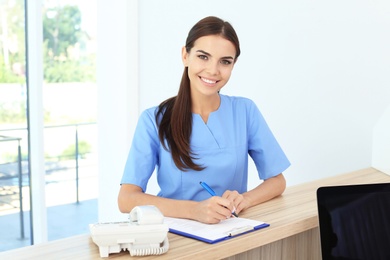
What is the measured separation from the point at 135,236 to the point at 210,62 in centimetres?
70

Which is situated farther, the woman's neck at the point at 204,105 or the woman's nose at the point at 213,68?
the woman's neck at the point at 204,105

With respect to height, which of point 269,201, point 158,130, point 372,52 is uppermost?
point 372,52

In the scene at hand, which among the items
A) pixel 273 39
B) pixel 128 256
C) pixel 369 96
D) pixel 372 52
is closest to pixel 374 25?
pixel 372 52

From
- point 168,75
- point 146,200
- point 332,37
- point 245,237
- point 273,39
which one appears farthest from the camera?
point 168,75

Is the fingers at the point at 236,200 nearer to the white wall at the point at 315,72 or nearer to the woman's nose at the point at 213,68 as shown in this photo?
the woman's nose at the point at 213,68

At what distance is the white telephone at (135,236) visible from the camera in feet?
3.70

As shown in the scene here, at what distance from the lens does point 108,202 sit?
3.62 m

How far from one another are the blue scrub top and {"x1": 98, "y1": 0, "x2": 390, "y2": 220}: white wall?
697 millimetres

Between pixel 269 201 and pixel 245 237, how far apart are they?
0.41 m

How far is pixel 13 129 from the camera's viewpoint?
3.59 meters

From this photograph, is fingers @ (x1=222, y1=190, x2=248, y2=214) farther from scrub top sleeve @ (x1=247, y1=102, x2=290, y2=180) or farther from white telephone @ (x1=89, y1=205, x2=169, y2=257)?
white telephone @ (x1=89, y1=205, x2=169, y2=257)

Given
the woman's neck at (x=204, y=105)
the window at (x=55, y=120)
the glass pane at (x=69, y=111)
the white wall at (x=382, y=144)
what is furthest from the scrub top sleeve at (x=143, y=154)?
the glass pane at (x=69, y=111)

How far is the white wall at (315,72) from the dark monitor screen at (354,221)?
41.8 inches

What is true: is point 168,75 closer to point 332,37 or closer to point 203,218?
point 332,37
